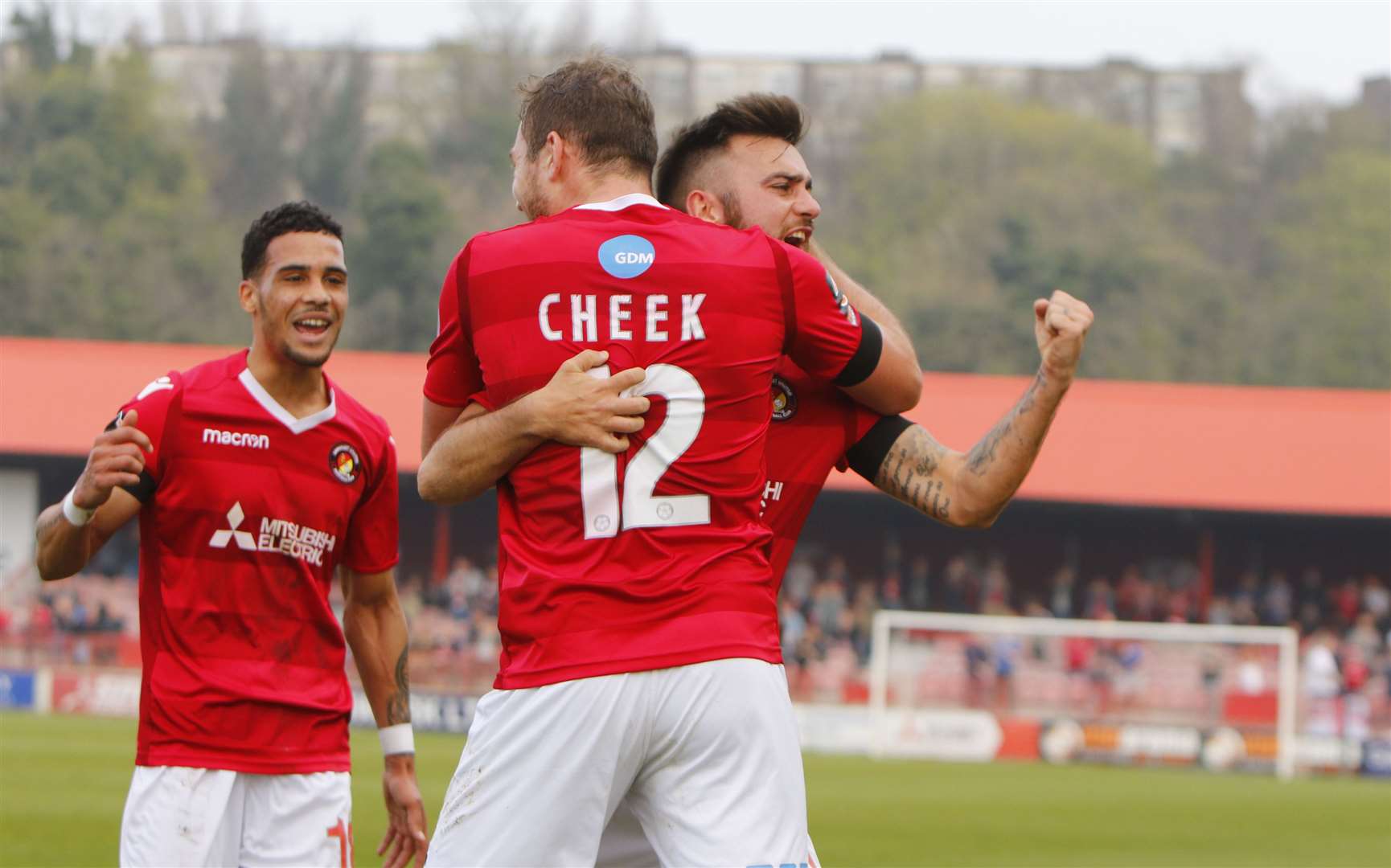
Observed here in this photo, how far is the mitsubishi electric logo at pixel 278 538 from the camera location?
5.24 m

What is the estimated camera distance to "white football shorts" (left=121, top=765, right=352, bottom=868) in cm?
501

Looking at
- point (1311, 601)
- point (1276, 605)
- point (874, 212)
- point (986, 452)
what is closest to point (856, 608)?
point (1276, 605)

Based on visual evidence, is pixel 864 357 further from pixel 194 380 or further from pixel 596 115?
pixel 194 380

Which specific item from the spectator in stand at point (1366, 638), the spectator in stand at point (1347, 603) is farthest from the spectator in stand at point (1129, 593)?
the spectator in stand at point (1366, 638)

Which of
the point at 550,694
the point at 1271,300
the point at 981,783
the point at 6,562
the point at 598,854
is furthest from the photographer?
the point at 1271,300

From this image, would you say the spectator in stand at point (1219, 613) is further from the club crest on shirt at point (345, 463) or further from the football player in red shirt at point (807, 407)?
the football player in red shirt at point (807, 407)

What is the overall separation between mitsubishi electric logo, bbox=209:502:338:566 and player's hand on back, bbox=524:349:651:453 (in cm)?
186

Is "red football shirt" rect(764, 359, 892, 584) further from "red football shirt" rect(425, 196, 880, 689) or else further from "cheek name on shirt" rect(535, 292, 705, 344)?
"cheek name on shirt" rect(535, 292, 705, 344)

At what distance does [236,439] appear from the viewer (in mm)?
5348

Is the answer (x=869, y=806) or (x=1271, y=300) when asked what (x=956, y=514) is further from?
(x=1271, y=300)

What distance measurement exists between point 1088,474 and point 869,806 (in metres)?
16.4

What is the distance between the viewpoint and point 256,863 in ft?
16.9

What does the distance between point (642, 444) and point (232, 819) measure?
2.13 metres

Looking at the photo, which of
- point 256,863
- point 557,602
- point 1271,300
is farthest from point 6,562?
point 1271,300
